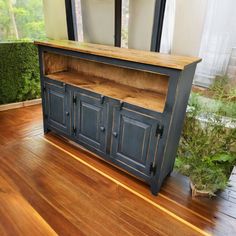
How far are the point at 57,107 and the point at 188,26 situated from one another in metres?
1.69

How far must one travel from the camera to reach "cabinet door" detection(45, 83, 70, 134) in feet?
7.45

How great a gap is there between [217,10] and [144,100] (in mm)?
1122

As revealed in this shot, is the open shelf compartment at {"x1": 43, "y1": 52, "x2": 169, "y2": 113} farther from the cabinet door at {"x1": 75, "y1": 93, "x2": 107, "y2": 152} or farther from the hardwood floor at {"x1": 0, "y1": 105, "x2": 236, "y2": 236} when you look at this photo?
the hardwood floor at {"x1": 0, "y1": 105, "x2": 236, "y2": 236}

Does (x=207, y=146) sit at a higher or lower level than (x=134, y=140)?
lower

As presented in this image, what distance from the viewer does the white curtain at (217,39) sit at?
73.9 inches

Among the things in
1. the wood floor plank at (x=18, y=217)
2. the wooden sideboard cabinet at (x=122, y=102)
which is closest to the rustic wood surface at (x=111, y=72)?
the wooden sideboard cabinet at (x=122, y=102)

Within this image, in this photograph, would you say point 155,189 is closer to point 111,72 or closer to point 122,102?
point 122,102

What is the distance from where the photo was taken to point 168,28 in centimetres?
219

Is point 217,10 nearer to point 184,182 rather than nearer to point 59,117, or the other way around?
point 184,182

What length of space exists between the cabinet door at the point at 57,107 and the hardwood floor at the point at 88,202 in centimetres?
33

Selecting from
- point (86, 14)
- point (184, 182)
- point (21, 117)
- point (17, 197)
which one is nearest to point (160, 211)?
point (184, 182)

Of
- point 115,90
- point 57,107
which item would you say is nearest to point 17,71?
point 57,107

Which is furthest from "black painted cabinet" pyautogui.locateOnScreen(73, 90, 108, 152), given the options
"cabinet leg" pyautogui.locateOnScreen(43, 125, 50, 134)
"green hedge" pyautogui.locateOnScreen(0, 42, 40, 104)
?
"green hedge" pyautogui.locateOnScreen(0, 42, 40, 104)

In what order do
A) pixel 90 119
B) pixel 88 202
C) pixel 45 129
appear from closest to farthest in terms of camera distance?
pixel 88 202 < pixel 90 119 < pixel 45 129
